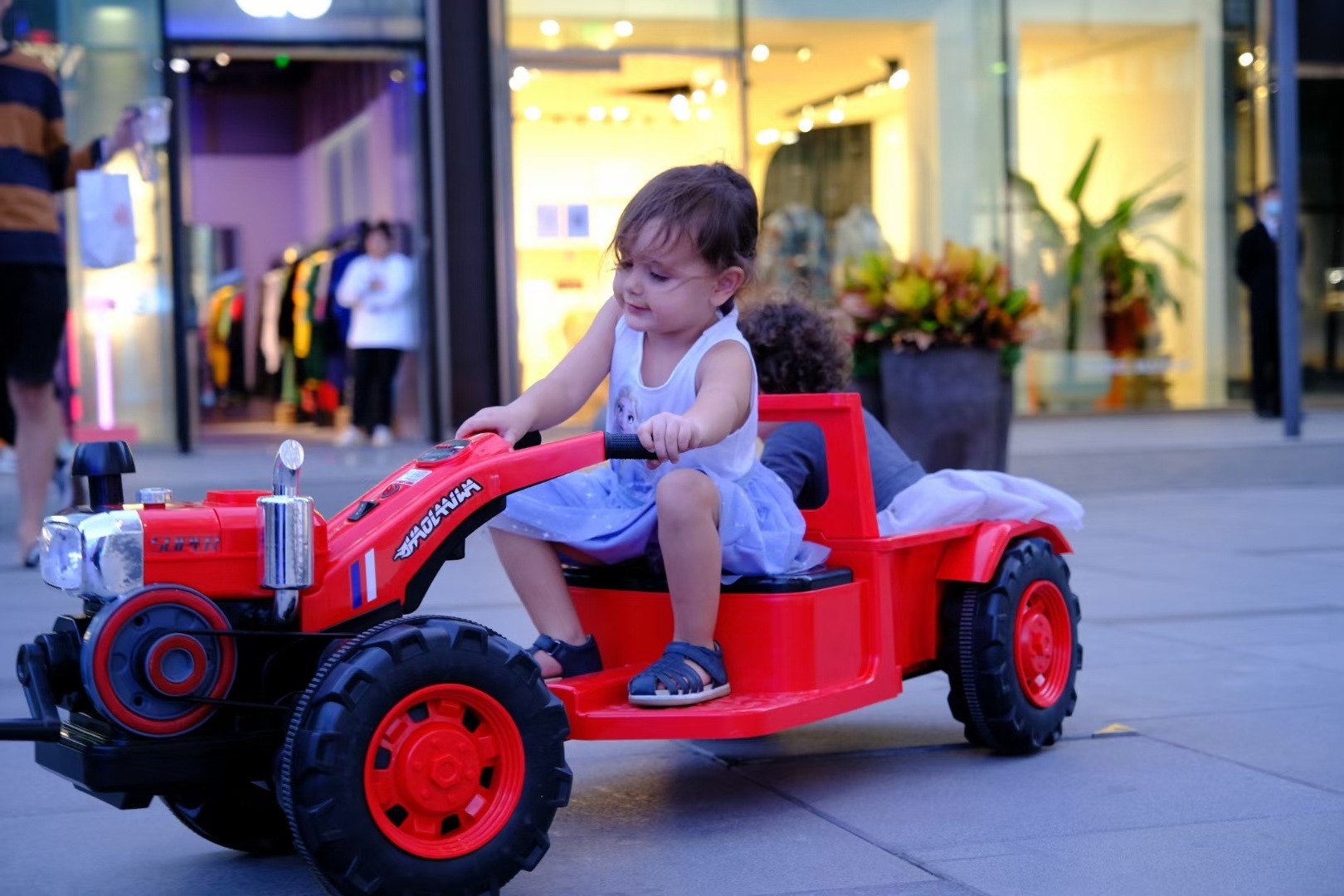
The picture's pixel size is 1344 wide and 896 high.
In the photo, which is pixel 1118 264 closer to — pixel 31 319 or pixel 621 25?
pixel 621 25

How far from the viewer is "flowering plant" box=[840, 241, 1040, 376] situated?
276 inches

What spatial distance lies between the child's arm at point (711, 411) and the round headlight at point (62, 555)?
885 millimetres

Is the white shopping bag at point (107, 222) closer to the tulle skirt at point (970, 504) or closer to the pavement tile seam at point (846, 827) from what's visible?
the tulle skirt at point (970, 504)

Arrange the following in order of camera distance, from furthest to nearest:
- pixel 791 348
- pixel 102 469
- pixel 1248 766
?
pixel 791 348, pixel 1248 766, pixel 102 469

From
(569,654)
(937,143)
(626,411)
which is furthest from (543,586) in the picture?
(937,143)

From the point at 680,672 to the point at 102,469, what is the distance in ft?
3.50

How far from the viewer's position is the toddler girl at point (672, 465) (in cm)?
302

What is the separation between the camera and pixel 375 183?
1505 cm

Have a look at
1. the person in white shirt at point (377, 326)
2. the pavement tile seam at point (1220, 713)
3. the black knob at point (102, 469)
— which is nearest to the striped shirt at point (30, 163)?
the black knob at point (102, 469)

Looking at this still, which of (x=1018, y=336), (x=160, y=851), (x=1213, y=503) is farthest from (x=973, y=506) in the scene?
(x=1213, y=503)

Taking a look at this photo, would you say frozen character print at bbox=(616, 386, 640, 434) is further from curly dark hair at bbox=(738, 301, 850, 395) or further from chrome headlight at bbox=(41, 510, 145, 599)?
chrome headlight at bbox=(41, 510, 145, 599)

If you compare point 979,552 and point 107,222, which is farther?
point 107,222

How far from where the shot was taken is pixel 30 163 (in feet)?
19.5

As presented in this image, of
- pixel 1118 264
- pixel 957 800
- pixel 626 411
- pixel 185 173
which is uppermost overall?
pixel 185 173
